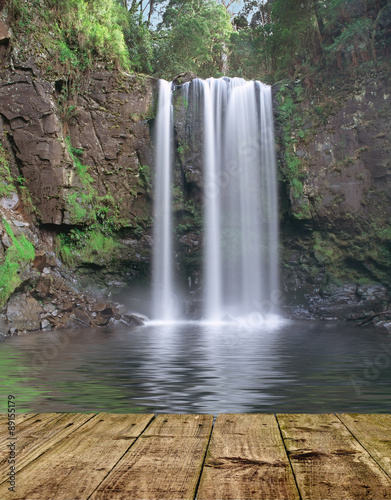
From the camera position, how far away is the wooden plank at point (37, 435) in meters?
2.01

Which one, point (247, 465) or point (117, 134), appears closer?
point (247, 465)

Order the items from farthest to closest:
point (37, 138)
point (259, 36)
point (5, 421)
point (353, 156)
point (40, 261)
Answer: point (259, 36) < point (353, 156) < point (37, 138) < point (40, 261) < point (5, 421)

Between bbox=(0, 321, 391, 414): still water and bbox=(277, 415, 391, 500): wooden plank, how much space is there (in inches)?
129

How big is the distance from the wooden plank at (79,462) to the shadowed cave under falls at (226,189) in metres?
19.3

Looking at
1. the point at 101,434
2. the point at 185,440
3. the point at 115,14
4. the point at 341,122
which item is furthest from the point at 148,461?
the point at 115,14

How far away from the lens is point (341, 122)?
20859 millimetres

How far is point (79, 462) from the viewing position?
1.96 metres

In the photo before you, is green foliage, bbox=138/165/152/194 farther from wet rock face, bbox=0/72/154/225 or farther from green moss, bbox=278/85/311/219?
green moss, bbox=278/85/311/219

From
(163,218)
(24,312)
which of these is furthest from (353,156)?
(24,312)

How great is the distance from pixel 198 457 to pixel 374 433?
93 cm

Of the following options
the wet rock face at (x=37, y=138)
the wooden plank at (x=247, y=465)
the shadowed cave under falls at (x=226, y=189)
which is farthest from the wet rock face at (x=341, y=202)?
the wooden plank at (x=247, y=465)

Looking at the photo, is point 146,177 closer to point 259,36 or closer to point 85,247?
point 85,247

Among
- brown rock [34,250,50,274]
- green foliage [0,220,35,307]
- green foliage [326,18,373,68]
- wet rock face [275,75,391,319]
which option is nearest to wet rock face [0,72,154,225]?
brown rock [34,250,50,274]

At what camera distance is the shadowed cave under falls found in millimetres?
21922
